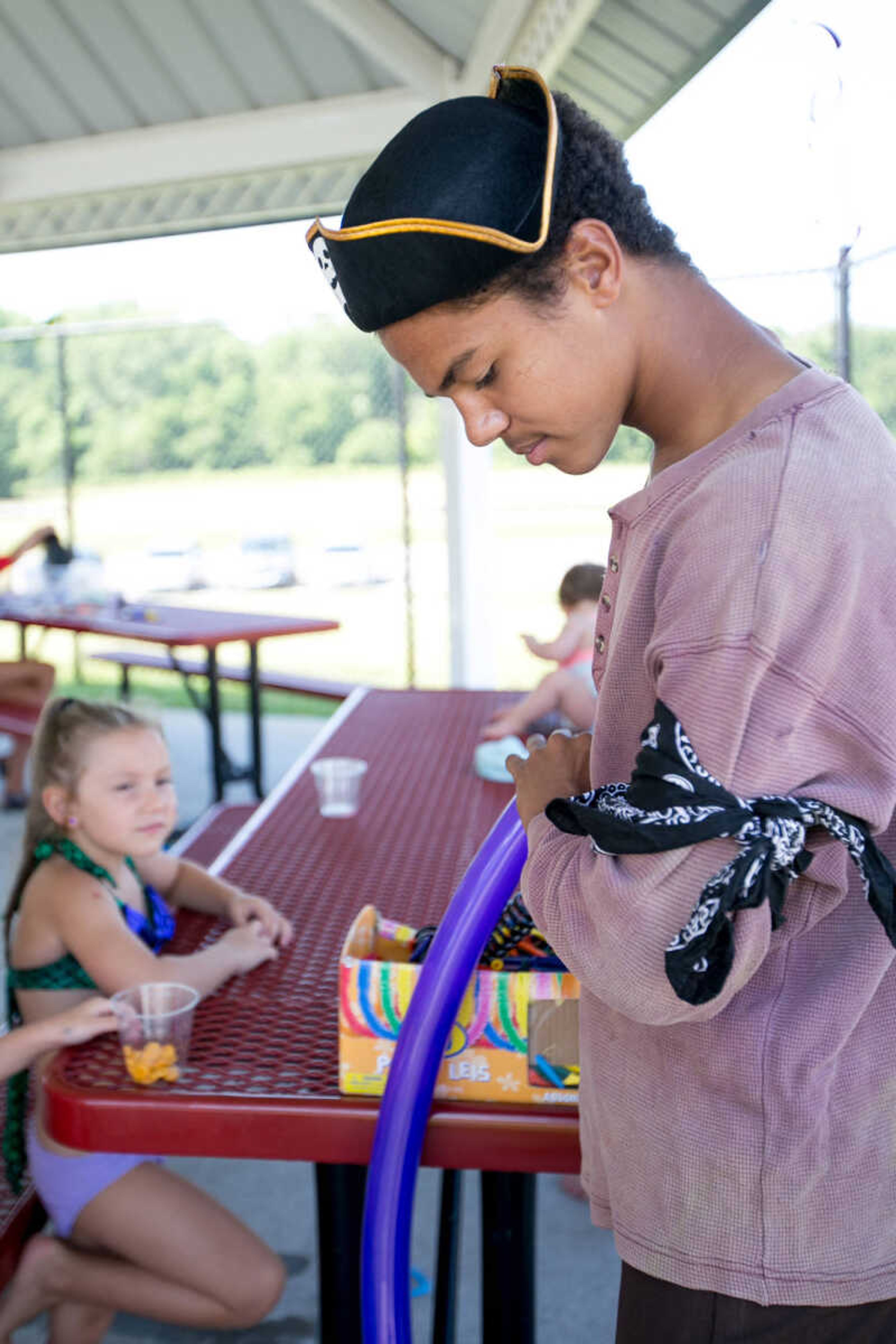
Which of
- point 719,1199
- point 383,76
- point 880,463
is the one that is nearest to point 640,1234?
point 719,1199

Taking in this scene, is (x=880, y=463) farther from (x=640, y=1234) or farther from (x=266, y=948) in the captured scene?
(x=266, y=948)

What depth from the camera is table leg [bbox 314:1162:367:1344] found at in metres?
1.67

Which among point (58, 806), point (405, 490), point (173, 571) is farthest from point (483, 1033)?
point (173, 571)

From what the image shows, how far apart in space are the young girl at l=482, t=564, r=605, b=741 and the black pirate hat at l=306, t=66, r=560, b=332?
1.64m

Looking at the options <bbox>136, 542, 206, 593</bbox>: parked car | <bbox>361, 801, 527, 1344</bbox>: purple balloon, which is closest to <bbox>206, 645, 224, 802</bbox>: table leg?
<bbox>361, 801, 527, 1344</bbox>: purple balloon

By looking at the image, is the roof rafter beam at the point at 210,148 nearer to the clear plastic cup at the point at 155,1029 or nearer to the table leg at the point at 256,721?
the table leg at the point at 256,721

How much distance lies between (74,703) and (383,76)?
464 centimetres

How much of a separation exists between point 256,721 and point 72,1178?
4.23 m

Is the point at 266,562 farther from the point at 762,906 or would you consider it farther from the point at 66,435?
the point at 762,906

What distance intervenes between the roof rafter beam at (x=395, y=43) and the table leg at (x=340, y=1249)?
191 inches

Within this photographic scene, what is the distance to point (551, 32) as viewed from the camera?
13.1 ft

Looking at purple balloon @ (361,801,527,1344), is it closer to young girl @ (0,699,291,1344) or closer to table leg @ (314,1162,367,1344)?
table leg @ (314,1162,367,1344)

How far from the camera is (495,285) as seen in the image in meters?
0.99

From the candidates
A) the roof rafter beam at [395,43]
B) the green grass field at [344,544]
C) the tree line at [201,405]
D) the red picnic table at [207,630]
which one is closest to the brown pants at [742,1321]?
the red picnic table at [207,630]
